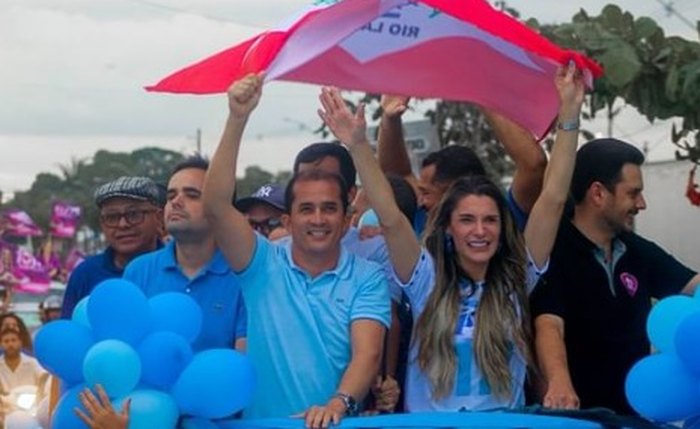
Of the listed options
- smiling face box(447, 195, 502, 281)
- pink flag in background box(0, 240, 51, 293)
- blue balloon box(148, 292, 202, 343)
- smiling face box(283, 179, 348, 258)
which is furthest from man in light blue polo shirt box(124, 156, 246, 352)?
pink flag in background box(0, 240, 51, 293)

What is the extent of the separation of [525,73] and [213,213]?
4.78 ft

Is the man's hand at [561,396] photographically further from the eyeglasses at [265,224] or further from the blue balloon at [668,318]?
the eyeglasses at [265,224]

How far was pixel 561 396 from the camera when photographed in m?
4.76

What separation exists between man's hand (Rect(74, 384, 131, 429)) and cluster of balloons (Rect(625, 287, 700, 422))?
62.0 inches

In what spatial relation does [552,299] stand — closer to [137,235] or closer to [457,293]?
[457,293]

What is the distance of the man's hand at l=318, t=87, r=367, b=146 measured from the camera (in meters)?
4.70

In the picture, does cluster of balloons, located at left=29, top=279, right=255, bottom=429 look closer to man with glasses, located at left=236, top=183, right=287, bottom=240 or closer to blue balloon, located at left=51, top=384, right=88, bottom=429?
blue balloon, located at left=51, top=384, right=88, bottom=429

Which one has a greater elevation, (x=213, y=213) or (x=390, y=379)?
(x=213, y=213)

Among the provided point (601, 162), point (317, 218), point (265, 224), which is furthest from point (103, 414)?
point (265, 224)

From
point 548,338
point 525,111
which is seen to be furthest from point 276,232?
point 548,338

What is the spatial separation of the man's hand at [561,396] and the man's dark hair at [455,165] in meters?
1.08

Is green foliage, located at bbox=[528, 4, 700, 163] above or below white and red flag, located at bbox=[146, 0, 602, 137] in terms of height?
above

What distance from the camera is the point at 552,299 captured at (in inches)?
199

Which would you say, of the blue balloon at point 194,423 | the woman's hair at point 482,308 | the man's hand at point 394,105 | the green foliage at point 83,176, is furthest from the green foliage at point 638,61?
the green foliage at point 83,176
